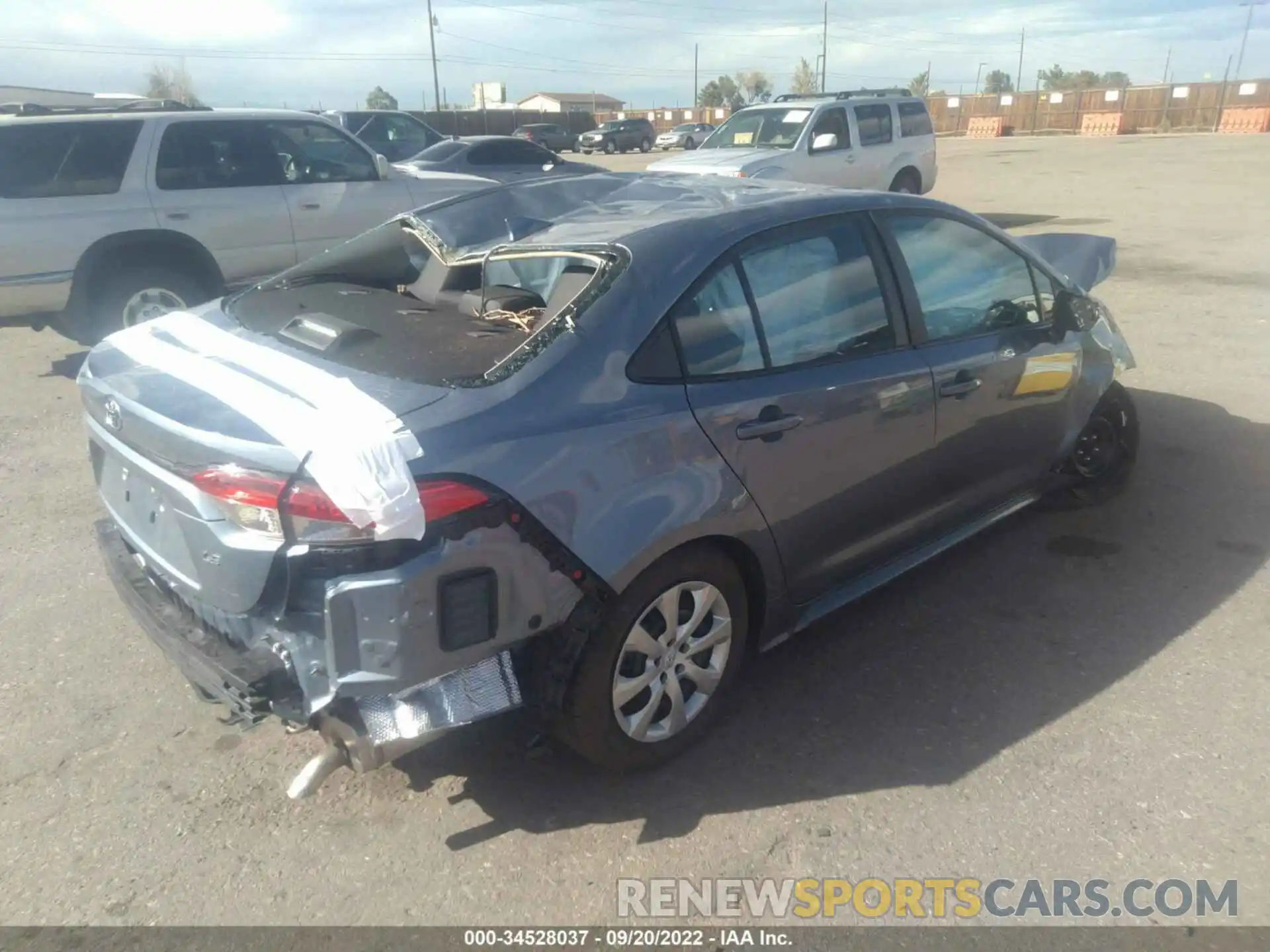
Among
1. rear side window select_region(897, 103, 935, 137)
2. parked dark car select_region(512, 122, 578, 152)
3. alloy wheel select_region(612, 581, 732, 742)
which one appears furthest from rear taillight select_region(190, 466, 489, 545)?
parked dark car select_region(512, 122, 578, 152)

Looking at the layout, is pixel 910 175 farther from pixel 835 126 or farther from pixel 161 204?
pixel 161 204

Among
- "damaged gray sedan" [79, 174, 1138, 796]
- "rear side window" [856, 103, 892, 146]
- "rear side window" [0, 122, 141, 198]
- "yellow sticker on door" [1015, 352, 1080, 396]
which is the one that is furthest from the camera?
"rear side window" [856, 103, 892, 146]

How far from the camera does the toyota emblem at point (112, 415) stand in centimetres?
297

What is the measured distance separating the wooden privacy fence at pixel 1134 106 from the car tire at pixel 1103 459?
40730 millimetres

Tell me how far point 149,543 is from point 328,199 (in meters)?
6.24

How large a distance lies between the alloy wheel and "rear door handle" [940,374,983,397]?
1268mm

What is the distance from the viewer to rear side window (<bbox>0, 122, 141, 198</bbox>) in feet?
23.5

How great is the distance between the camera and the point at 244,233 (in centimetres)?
804

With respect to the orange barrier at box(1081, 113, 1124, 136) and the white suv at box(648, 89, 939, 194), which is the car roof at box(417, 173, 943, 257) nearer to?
the white suv at box(648, 89, 939, 194)

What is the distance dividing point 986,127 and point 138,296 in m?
47.4

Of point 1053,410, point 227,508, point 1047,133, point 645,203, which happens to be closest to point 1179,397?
point 1053,410

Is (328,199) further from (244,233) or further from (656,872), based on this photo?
(656,872)

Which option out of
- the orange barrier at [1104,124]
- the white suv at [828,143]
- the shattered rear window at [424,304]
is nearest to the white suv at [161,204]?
the shattered rear window at [424,304]

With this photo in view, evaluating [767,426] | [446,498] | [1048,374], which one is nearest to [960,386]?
[1048,374]
